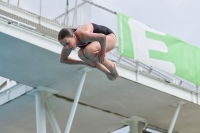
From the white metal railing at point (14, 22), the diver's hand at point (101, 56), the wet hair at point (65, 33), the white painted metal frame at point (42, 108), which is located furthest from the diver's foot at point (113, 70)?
the white painted metal frame at point (42, 108)

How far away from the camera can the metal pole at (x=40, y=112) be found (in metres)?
19.5

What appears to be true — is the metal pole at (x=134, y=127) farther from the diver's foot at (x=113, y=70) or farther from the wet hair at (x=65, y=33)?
the wet hair at (x=65, y=33)

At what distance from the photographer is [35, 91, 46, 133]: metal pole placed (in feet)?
64.0

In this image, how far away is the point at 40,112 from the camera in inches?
780

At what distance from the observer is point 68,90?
20312 mm

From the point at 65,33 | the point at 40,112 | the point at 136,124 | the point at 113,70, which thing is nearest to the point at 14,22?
the point at 40,112

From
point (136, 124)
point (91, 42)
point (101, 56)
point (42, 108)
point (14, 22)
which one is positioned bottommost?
point (101, 56)

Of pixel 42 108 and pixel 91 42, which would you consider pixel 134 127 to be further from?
pixel 91 42

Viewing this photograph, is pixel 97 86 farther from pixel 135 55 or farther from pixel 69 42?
pixel 69 42

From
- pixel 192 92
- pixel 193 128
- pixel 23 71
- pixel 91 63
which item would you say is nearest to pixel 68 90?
pixel 23 71

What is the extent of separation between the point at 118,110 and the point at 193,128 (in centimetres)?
470

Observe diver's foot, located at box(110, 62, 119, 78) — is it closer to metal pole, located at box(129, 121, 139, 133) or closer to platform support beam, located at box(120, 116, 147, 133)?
platform support beam, located at box(120, 116, 147, 133)

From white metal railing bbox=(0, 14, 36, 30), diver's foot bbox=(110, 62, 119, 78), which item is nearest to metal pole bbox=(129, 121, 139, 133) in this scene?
white metal railing bbox=(0, 14, 36, 30)

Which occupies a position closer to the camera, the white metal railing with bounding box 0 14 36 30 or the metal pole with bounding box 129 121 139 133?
the white metal railing with bounding box 0 14 36 30
